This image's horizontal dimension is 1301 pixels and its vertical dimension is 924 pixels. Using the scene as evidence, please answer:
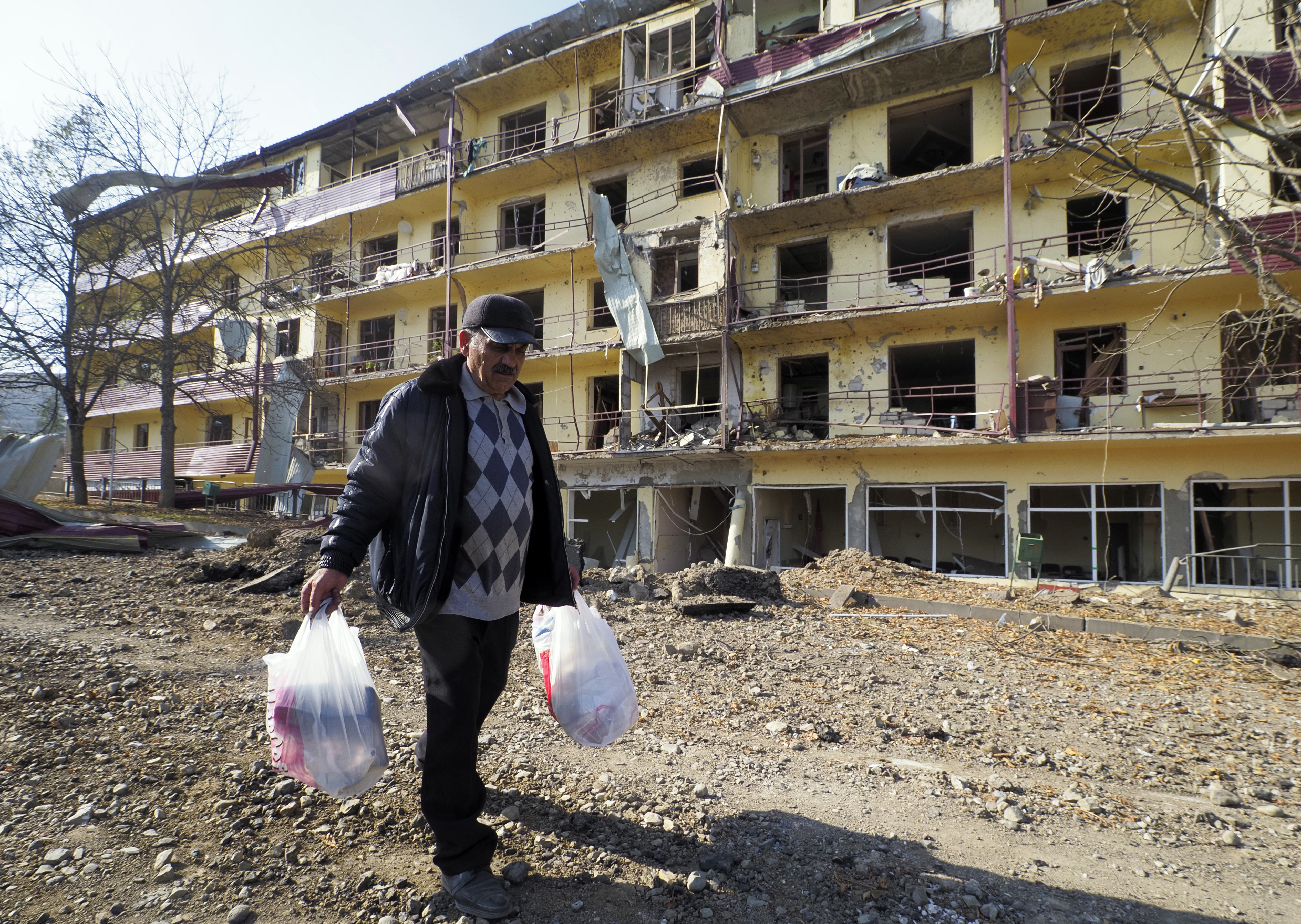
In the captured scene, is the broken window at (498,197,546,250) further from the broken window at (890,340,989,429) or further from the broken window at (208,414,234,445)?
the broken window at (208,414,234,445)

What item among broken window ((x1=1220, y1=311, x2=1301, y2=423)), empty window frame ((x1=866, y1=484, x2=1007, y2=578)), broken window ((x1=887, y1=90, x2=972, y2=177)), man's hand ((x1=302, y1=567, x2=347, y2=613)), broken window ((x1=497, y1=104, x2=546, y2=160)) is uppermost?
broken window ((x1=497, y1=104, x2=546, y2=160))

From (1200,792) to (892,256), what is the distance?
50.0ft

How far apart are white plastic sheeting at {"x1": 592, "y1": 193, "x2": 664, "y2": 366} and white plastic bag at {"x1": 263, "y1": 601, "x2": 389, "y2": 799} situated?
546 inches

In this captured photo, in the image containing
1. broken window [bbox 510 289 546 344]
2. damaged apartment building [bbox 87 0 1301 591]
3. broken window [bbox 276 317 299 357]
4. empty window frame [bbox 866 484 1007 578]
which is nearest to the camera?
damaged apartment building [bbox 87 0 1301 591]

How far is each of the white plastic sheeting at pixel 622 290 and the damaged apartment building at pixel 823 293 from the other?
0.09m

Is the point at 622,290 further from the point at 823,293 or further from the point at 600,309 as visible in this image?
the point at 823,293

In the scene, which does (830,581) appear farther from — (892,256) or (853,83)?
(853,83)

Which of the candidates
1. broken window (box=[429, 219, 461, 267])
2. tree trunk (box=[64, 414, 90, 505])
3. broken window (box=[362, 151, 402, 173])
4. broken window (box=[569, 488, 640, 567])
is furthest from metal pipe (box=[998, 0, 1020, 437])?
tree trunk (box=[64, 414, 90, 505])

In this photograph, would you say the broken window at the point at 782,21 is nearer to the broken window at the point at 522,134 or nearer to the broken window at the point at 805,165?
the broken window at the point at 805,165

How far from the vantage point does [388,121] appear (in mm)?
21766

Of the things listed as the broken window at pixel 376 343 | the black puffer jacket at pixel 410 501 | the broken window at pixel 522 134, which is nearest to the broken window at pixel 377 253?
the broken window at pixel 376 343

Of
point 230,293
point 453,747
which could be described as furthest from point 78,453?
point 453,747

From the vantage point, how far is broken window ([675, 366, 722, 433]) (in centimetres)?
1655

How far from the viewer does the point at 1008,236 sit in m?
13.0
